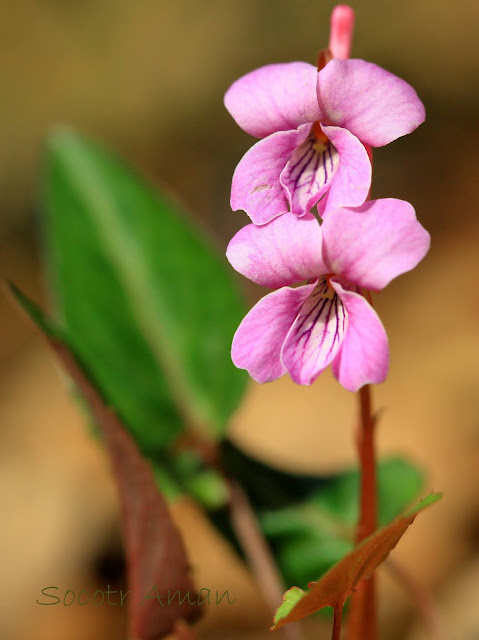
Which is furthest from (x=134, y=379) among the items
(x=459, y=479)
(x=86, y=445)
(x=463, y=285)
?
(x=463, y=285)

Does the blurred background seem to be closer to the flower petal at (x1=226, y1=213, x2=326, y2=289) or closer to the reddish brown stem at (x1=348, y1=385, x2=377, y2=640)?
the reddish brown stem at (x1=348, y1=385, x2=377, y2=640)

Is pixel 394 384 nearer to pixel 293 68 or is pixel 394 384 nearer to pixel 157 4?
pixel 293 68

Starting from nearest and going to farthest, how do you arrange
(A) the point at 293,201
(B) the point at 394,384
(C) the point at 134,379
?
(A) the point at 293,201, (C) the point at 134,379, (B) the point at 394,384

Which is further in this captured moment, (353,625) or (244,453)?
(244,453)

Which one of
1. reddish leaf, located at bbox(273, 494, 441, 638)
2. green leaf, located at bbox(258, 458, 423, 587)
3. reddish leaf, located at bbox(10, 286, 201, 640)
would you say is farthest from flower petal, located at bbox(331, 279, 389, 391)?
green leaf, located at bbox(258, 458, 423, 587)

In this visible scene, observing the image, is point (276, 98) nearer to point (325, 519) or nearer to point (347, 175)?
point (347, 175)

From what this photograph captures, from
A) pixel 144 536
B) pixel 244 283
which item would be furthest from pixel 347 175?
pixel 244 283
